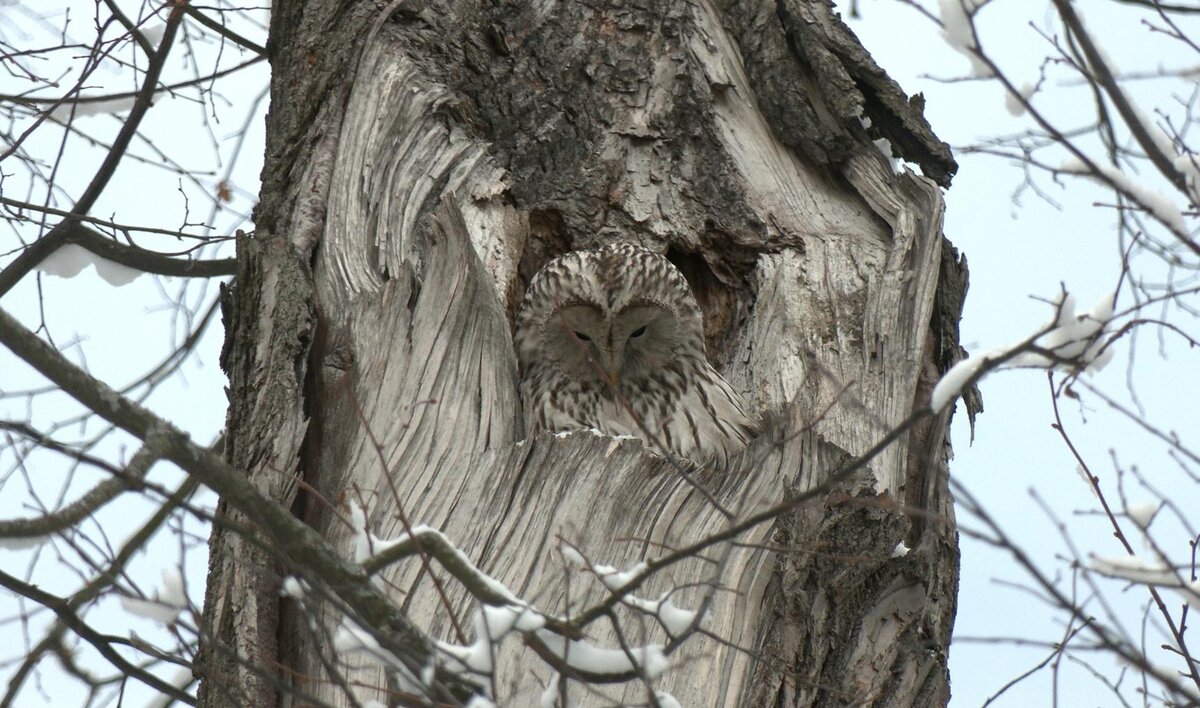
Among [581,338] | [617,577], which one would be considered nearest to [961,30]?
[617,577]

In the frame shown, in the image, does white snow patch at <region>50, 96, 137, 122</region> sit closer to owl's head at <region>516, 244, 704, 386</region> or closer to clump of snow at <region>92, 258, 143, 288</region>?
clump of snow at <region>92, 258, 143, 288</region>

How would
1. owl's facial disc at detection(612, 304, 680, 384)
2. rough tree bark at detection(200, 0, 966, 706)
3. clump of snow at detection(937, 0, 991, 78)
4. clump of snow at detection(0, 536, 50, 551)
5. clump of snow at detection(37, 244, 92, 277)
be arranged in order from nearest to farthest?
clump of snow at detection(0, 536, 50, 551) < clump of snow at detection(937, 0, 991, 78) < rough tree bark at detection(200, 0, 966, 706) < clump of snow at detection(37, 244, 92, 277) < owl's facial disc at detection(612, 304, 680, 384)

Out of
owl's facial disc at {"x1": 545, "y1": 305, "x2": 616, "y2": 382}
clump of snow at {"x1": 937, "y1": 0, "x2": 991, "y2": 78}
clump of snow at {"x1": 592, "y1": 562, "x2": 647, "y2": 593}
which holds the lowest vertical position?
clump of snow at {"x1": 592, "y1": 562, "x2": 647, "y2": 593}

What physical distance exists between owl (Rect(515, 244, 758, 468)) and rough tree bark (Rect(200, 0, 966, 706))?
0.44 ft

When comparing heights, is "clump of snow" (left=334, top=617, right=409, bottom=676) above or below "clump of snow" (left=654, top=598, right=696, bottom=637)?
below

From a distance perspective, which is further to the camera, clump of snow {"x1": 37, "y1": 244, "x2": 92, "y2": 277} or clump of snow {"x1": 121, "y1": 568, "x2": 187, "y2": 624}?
clump of snow {"x1": 37, "y1": 244, "x2": 92, "y2": 277}

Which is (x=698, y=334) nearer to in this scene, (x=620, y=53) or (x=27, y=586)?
(x=620, y=53)

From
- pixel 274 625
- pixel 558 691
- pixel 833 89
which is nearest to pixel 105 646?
pixel 274 625

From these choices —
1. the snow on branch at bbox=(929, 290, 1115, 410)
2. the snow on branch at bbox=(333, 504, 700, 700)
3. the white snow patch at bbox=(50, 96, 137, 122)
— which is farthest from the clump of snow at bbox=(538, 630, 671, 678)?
the white snow patch at bbox=(50, 96, 137, 122)

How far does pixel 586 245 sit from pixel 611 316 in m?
0.38

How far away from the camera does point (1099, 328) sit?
86.7 inches

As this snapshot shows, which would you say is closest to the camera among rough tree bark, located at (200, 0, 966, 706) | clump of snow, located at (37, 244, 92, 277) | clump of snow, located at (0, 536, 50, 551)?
clump of snow, located at (0, 536, 50, 551)

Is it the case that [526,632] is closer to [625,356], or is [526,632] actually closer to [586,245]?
[625,356]

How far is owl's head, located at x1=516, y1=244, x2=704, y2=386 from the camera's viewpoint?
4.01 m
